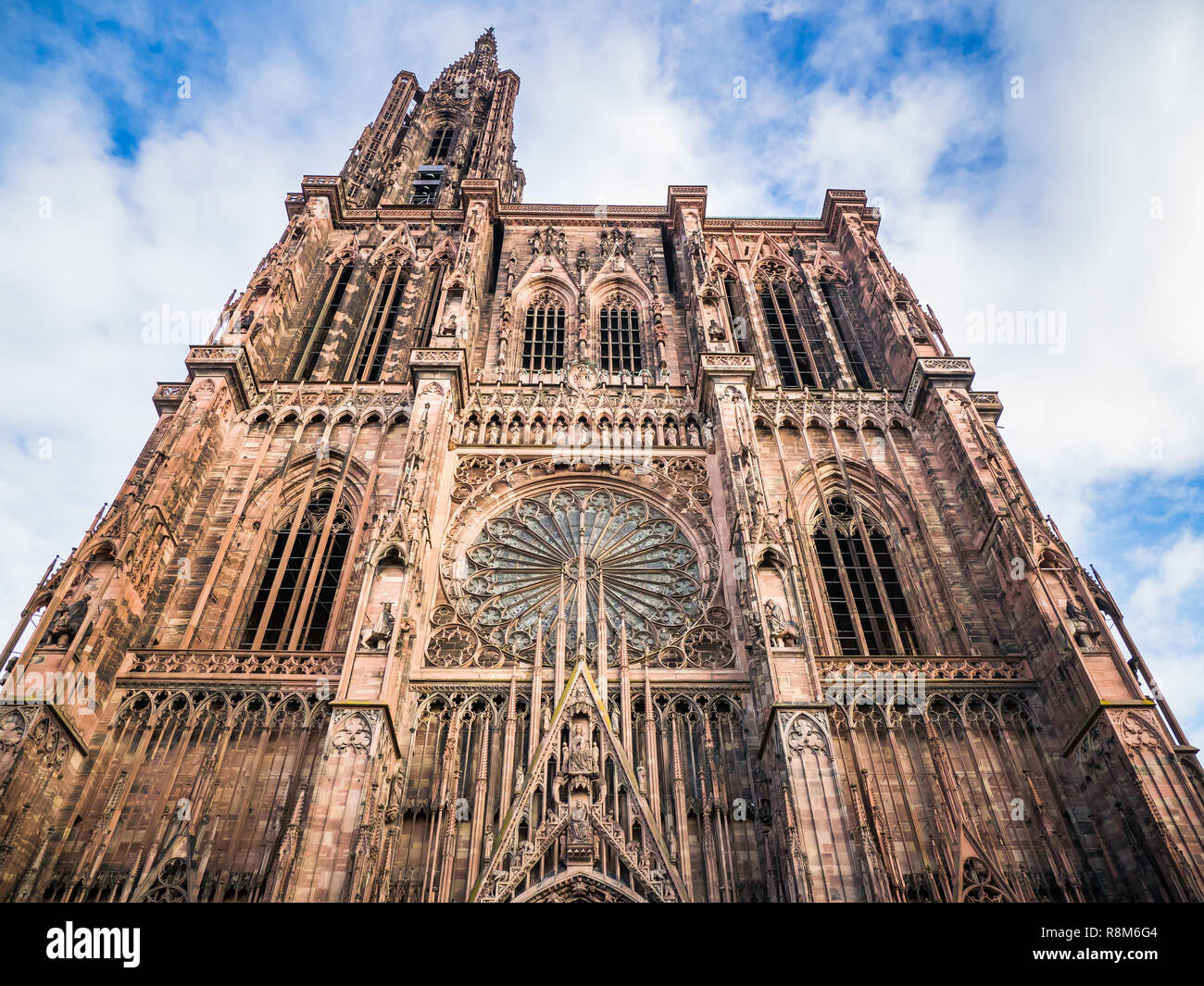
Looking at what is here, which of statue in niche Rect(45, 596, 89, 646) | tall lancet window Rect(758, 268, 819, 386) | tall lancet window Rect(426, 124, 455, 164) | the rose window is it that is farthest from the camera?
tall lancet window Rect(426, 124, 455, 164)

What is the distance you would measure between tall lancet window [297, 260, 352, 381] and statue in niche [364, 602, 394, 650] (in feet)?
36.4

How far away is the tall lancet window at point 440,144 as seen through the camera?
39.1 metres

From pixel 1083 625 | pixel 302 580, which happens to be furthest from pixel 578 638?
pixel 1083 625

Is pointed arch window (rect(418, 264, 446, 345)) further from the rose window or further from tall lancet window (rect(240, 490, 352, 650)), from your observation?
the rose window

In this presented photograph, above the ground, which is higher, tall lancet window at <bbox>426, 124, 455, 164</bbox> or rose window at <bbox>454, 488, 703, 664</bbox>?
tall lancet window at <bbox>426, 124, 455, 164</bbox>

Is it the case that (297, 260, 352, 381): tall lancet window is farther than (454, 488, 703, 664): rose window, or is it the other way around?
(297, 260, 352, 381): tall lancet window

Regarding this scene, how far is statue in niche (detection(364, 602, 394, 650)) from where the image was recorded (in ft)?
49.0

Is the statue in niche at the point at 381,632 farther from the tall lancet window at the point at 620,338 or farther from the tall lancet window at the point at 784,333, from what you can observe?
the tall lancet window at the point at 784,333

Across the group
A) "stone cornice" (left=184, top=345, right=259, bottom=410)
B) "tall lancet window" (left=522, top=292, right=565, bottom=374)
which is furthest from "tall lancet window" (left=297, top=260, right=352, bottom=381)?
"tall lancet window" (left=522, top=292, right=565, bottom=374)

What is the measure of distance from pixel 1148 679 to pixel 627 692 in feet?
29.8

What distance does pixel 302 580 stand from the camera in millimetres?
18547

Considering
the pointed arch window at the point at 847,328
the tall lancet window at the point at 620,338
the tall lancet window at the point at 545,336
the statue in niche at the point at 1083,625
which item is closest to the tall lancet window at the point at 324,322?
the tall lancet window at the point at 545,336

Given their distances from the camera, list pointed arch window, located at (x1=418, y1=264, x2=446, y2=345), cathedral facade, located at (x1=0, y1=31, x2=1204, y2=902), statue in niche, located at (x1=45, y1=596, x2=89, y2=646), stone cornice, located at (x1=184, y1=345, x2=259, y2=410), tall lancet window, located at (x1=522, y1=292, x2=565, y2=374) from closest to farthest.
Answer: cathedral facade, located at (x1=0, y1=31, x2=1204, y2=902) < statue in niche, located at (x1=45, y1=596, x2=89, y2=646) < stone cornice, located at (x1=184, y1=345, x2=259, y2=410) < tall lancet window, located at (x1=522, y1=292, x2=565, y2=374) < pointed arch window, located at (x1=418, y1=264, x2=446, y2=345)
